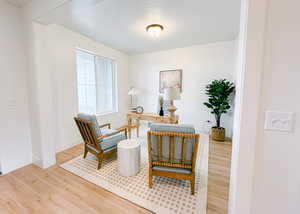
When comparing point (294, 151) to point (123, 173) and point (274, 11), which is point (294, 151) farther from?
point (123, 173)

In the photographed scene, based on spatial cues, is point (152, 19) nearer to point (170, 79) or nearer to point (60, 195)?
point (170, 79)

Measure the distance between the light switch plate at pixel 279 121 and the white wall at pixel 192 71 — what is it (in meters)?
3.00

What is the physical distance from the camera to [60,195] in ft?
5.33

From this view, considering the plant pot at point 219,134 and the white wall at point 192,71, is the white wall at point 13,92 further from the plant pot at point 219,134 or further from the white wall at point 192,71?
the plant pot at point 219,134

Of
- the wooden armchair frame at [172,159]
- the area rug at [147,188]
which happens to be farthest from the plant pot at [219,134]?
the wooden armchair frame at [172,159]

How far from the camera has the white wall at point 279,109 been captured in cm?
75

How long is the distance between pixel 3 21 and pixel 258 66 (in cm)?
326

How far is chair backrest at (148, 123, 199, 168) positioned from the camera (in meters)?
1.48

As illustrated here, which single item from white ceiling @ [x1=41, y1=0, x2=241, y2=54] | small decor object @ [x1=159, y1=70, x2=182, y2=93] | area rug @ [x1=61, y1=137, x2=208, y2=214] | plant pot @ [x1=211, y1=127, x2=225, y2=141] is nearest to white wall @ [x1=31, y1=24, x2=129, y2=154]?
white ceiling @ [x1=41, y1=0, x2=241, y2=54]

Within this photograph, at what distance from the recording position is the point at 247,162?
33.6 inches

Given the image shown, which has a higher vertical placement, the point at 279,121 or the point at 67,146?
the point at 279,121

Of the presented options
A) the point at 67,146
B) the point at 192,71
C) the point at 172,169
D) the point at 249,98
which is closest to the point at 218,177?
the point at 172,169

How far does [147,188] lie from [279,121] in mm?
1626

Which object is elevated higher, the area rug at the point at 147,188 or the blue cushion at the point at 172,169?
the blue cushion at the point at 172,169
